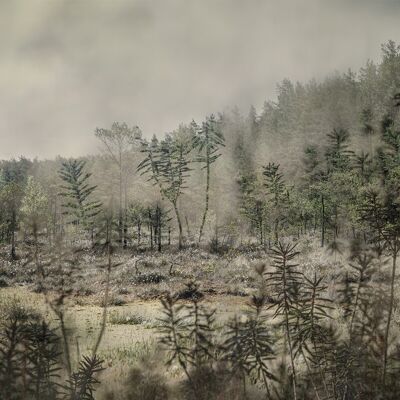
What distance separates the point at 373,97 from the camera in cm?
7319

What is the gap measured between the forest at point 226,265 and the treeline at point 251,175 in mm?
324

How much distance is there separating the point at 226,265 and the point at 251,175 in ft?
83.9

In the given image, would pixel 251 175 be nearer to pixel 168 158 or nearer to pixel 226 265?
pixel 168 158

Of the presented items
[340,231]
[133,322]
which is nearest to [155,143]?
[340,231]

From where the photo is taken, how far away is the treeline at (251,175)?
4284 centimetres

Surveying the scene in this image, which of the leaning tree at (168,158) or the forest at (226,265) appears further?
the leaning tree at (168,158)

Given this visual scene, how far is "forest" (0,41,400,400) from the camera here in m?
3.88

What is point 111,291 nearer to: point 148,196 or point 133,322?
point 133,322

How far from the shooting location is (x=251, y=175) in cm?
5628

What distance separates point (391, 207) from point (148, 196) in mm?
49747

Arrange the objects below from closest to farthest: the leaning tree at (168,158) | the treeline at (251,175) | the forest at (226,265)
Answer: the forest at (226,265) → the treeline at (251,175) → the leaning tree at (168,158)

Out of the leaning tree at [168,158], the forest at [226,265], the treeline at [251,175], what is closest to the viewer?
the forest at [226,265]

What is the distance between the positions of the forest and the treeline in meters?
0.32

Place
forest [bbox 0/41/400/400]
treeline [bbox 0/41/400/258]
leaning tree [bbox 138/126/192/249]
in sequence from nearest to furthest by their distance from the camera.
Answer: forest [bbox 0/41/400/400] < treeline [bbox 0/41/400/258] < leaning tree [bbox 138/126/192/249]
